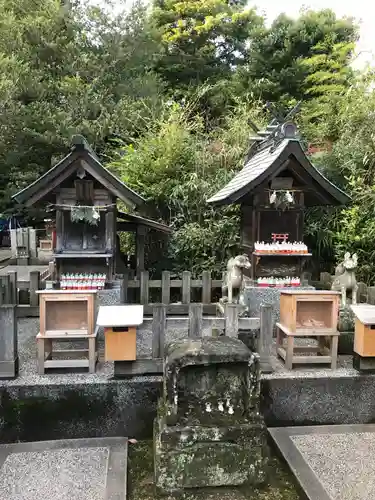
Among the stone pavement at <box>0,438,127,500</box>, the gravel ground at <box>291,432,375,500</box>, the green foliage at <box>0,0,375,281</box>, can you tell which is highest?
the green foliage at <box>0,0,375,281</box>

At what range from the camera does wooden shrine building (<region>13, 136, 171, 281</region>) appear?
21.3 feet

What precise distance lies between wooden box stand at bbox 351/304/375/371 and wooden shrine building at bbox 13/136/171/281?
3922 mm

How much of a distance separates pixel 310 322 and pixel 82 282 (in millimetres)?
3917

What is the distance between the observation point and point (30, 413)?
4641mm

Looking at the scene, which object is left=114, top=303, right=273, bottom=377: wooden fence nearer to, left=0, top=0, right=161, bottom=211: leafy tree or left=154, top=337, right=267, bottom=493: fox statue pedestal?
left=154, top=337, right=267, bottom=493: fox statue pedestal

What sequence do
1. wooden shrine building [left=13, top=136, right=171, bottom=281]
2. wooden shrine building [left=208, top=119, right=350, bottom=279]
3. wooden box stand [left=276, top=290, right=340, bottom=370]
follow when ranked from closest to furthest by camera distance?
wooden box stand [left=276, top=290, right=340, bottom=370], wooden shrine building [left=13, top=136, right=171, bottom=281], wooden shrine building [left=208, top=119, right=350, bottom=279]

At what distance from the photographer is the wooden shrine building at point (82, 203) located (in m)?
6.48

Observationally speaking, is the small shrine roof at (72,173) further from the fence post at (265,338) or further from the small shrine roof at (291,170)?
the fence post at (265,338)

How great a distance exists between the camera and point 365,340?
5059mm

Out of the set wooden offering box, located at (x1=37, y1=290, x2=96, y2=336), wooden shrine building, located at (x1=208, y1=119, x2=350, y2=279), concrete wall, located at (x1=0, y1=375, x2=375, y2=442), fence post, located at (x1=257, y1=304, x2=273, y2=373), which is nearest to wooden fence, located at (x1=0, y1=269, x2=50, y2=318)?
wooden offering box, located at (x1=37, y1=290, x2=96, y2=336)

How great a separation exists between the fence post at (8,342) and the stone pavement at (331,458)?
3.20 m

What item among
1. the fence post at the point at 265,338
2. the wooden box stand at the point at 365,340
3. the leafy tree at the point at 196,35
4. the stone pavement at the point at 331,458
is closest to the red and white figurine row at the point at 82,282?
the fence post at the point at 265,338

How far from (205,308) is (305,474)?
454cm

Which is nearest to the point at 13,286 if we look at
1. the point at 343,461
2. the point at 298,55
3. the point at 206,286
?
the point at 206,286
